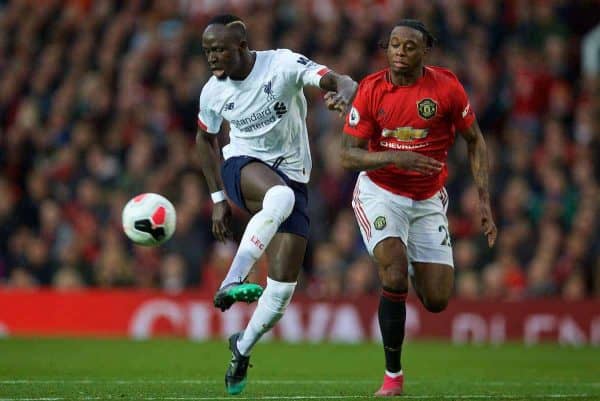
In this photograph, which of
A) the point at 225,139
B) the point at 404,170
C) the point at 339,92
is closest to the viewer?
the point at 339,92

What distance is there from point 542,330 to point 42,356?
23.6 feet

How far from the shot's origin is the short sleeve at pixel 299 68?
9867 millimetres

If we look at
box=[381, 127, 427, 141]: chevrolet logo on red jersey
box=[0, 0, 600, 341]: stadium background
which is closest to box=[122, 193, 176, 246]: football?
box=[381, 127, 427, 141]: chevrolet logo on red jersey

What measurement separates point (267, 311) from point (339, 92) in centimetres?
177

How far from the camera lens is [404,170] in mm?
9812

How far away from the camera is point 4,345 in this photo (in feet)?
53.7

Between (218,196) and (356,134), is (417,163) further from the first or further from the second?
(218,196)

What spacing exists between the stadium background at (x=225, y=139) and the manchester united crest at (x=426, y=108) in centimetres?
836

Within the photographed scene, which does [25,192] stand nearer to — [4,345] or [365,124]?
→ [4,345]

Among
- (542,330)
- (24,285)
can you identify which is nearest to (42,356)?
(24,285)

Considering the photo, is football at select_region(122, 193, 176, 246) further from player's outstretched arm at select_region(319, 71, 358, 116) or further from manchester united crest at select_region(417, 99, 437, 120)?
manchester united crest at select_region(417, 99, 437, 120)

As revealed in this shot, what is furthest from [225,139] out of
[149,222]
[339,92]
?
[339,92]

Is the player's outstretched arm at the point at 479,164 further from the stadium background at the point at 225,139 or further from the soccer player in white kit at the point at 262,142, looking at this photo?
Result: the stadium background at the point at 225,139

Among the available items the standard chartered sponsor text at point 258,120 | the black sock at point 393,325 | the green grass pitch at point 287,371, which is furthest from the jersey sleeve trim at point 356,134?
the green grass pitch at point 287,371
